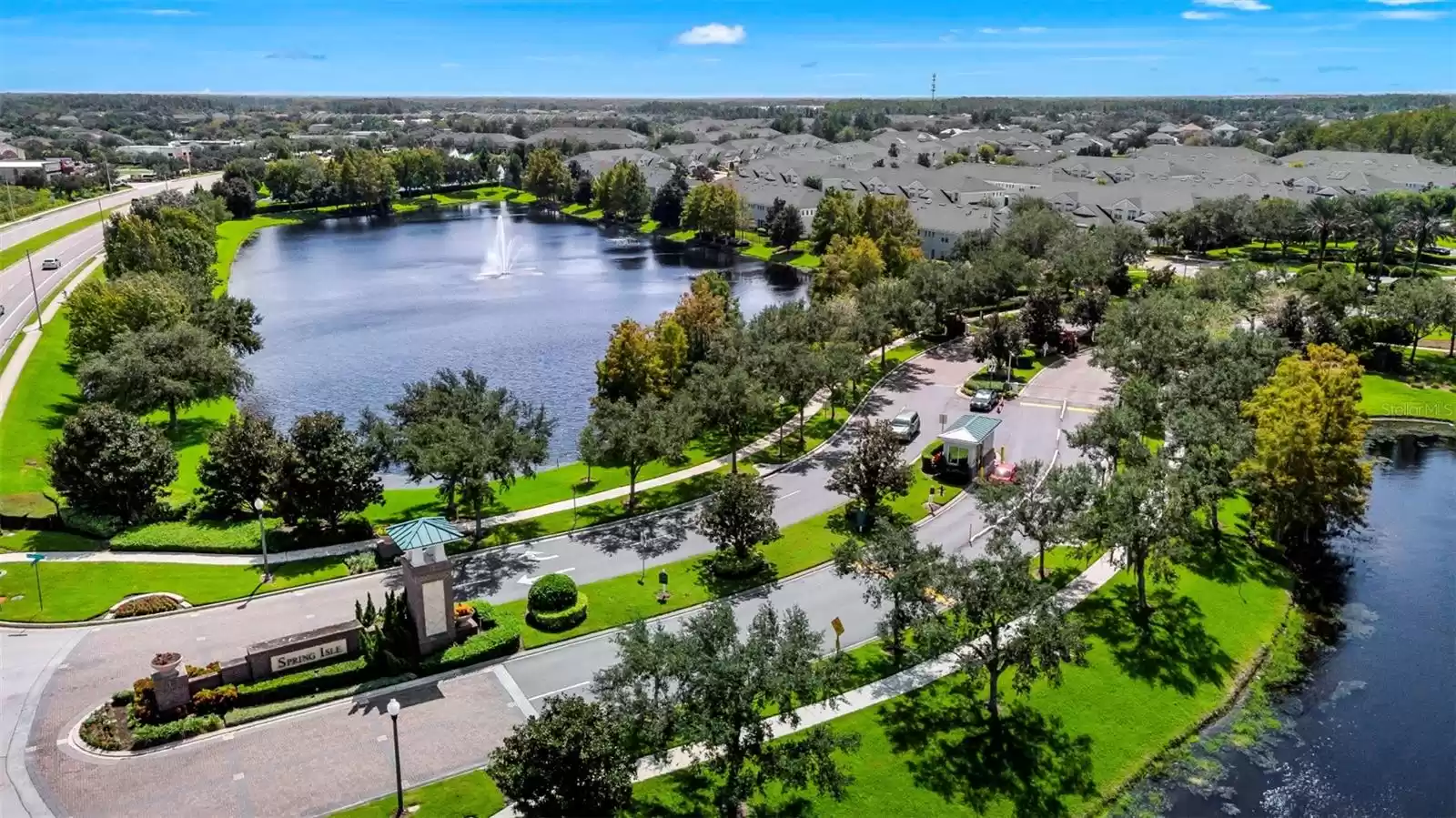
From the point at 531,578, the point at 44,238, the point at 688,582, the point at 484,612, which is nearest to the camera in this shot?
the point at 484,612

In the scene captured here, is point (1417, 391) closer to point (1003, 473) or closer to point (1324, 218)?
point (1003, 473)

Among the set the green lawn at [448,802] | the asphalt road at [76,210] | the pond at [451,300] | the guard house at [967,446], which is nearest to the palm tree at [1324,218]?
the pond at [451,300]

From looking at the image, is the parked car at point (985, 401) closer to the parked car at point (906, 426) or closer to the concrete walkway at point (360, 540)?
the parked car at point (906, 426)

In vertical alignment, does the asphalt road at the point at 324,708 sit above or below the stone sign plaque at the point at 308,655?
below

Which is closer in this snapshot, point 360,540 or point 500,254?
point 360,540

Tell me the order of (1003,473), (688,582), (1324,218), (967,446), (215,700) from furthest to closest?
1. (1324,218)
2. (967,446)
3. (1003,473)
4. (688,582)
5. (215,700)

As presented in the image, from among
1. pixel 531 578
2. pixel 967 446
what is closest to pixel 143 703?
pixel 531 578
